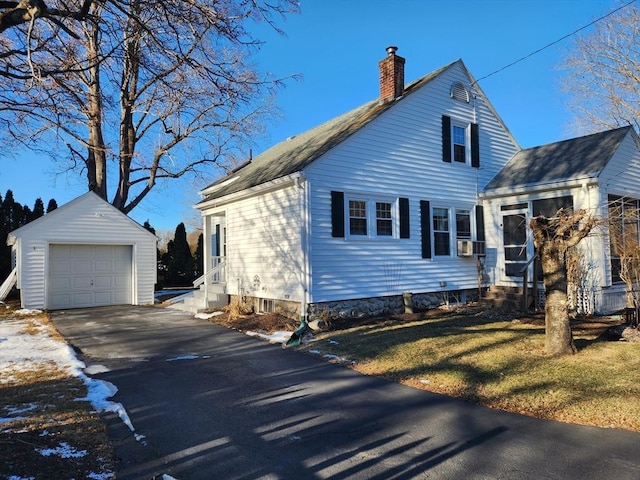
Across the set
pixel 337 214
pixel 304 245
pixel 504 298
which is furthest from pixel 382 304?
pixel 504 298

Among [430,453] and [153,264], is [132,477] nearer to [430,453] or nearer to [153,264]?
[430,453]

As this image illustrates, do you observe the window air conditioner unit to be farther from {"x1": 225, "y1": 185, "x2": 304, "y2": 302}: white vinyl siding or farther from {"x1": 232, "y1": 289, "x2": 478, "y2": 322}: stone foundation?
{"x1": 225, "y1": 185, "x2": 304, "y2": 302}: white vinyl siding

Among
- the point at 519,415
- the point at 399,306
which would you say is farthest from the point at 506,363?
the point at 399,306

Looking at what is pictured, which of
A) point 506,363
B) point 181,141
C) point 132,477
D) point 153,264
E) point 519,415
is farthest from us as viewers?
point 181,141

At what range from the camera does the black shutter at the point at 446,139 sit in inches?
532

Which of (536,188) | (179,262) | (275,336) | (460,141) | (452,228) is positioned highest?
(460,141)

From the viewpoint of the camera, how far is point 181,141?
80.0ft

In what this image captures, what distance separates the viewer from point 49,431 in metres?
4.38

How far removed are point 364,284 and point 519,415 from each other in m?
6.92

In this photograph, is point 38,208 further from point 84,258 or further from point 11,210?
point 84,258

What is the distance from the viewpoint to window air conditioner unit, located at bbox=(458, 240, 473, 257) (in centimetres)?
1329

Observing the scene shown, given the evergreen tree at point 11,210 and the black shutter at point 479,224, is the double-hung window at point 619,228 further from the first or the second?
the evergreen tree at point 11,210

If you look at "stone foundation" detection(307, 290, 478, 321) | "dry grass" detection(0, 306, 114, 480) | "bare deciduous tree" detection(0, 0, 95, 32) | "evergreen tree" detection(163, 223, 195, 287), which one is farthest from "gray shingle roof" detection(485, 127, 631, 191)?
"evergreen tree" detection(163, 223, 195, 287)

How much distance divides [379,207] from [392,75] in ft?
13.8
